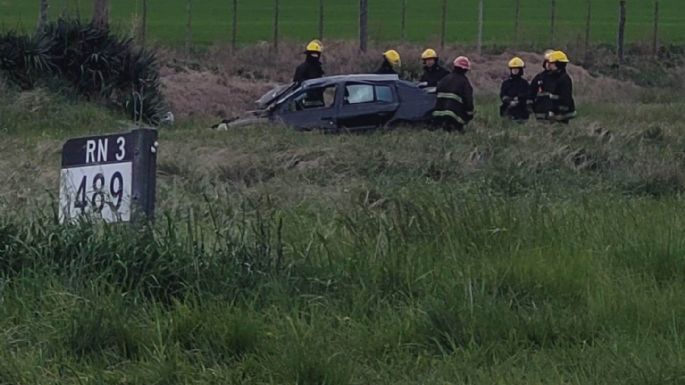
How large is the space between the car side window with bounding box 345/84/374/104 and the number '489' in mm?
11711

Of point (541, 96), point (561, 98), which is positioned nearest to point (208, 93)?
point (541, 96)

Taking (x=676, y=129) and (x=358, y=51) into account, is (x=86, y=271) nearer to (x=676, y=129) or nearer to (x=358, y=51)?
(x=676, y=129)

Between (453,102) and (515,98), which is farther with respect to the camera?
(515,98)

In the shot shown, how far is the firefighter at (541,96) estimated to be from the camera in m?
19.1

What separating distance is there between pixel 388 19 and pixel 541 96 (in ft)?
105

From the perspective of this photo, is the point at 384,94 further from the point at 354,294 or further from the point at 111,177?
the point at 354,294

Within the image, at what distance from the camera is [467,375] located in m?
5.26

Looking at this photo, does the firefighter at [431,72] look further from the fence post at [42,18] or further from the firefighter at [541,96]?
the fence post at [42,18]

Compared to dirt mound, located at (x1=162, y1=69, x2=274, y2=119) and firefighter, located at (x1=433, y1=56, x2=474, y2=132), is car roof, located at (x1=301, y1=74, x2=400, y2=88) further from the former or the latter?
dirt mound, located at (x1=162, y1=69, x2=274, y2=119)

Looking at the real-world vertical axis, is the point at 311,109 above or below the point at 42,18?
below

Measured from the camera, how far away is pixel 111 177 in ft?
21.5

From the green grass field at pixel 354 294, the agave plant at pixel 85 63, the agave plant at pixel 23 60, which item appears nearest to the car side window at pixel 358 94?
the agave plant at pixel 85 63

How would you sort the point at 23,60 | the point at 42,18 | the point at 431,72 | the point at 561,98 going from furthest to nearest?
the point at 42,18
the point at 23,60
the point at 431,72
the point at 561,98

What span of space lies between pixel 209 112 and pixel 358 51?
26.8ft
